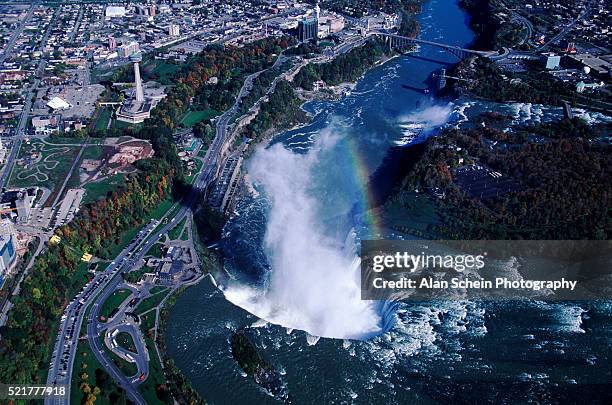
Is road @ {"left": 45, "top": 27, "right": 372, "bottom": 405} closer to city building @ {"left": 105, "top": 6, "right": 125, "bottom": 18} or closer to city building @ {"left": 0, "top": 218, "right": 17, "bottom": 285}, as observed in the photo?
city building @ {"left": 0, "top": 218, "right": 17, "bottom": 285}

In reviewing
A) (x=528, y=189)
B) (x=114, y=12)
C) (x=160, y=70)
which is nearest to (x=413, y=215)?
(x=528, y=189)

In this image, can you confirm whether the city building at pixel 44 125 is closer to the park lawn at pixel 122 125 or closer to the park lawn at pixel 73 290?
the park lawn at pixel 122 125

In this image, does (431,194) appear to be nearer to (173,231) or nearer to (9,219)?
(173,231)

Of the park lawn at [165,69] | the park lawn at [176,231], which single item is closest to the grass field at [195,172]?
the park lawn at [176,231]

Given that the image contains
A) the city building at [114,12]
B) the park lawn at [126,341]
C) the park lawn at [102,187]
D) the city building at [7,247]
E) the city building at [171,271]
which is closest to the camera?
the park lawn at [126,341]

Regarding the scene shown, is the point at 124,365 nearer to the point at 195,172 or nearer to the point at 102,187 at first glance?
the point at 102,187

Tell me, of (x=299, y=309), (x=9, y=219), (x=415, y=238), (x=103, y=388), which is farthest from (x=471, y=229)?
(x=9, y=219)
